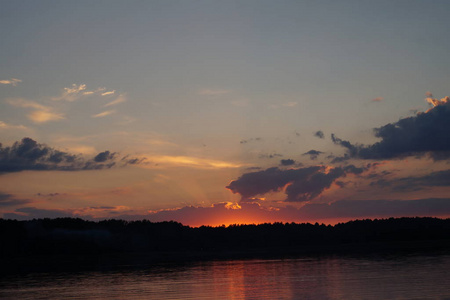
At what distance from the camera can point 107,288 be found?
83.6 metres

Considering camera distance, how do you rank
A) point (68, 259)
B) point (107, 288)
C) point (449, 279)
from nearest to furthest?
point (449, 279) < point (107, 288) < point (68, 259)

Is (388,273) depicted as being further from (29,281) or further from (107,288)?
(29,281)

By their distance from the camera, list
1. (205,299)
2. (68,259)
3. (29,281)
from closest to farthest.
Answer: (205,299)
(29,281)
(68,259)

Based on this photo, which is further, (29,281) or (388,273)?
(29,281)

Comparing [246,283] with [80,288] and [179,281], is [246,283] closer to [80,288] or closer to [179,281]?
[179,281]

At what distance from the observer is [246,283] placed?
8375 cm

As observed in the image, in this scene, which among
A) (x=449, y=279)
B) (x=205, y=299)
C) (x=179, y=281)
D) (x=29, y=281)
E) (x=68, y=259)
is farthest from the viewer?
(x=68, y=259)

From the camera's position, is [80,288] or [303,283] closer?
[303,283]

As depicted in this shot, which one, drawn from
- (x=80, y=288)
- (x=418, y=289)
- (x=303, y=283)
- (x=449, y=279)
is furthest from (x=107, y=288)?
(x=449, y=279)

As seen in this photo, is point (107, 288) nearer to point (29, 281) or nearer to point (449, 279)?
point (29, 281)

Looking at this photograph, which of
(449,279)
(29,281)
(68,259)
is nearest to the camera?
(449,279)

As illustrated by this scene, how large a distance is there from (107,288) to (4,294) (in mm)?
15392

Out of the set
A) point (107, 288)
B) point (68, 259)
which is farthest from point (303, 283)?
point (68, 259)

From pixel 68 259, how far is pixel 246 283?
12528cm
